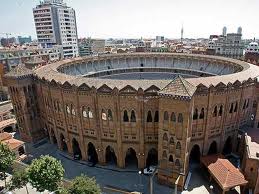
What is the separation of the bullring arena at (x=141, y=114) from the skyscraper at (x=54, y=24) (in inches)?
3514

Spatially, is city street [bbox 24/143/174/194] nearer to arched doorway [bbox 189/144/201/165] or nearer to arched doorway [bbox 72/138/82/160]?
arched doorway [bbox 72/138/82/160]

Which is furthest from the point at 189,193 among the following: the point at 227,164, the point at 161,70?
the point at 161,70

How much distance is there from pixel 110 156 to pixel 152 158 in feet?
24.9

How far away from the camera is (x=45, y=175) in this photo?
28.2 metres

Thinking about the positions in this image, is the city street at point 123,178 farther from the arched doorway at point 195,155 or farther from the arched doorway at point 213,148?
the arched doorway at point 213,148

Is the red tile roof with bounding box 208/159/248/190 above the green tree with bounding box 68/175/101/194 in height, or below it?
below

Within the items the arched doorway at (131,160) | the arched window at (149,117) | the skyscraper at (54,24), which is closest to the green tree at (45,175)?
the arched doorway at (131,160)

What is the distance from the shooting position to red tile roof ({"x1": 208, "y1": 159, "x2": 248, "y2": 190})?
28631 mm

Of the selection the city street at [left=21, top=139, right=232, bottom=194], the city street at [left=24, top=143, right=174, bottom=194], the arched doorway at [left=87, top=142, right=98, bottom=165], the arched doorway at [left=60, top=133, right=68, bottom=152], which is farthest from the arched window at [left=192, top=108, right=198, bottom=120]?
the arched doorway at [left=60, top=133, right=68, bottom=152]

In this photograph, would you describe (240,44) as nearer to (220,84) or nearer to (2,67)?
(220,84)

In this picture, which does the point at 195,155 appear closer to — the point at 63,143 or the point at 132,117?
the point at 132,117

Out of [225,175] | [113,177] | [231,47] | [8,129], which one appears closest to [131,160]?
[113,177]

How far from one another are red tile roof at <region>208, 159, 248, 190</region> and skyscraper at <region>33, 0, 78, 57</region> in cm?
11120

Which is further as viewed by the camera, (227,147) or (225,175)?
(227,147)
